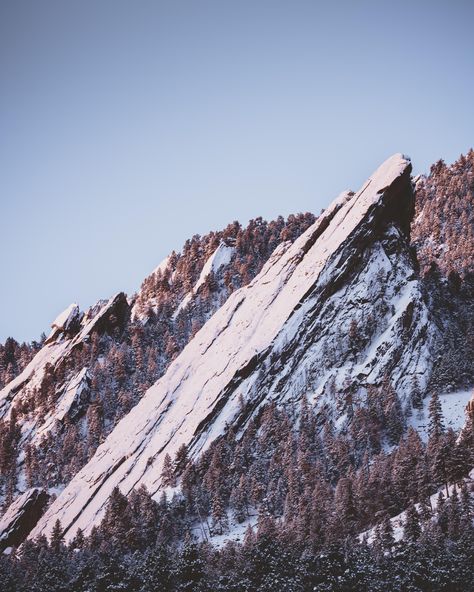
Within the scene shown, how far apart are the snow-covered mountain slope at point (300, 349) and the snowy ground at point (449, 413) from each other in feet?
15.1

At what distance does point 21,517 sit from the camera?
110688mm

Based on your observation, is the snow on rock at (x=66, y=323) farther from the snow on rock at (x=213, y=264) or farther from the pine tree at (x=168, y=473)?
the pine tree at (x=168, y=473)

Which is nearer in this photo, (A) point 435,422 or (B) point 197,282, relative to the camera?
(A) point 435,422

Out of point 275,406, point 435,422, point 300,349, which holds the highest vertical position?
point 300,349

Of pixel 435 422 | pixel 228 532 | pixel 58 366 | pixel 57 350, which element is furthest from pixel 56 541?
pixel 57 350

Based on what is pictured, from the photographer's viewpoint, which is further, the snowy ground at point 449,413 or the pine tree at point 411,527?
the snowy ground at point 449,413

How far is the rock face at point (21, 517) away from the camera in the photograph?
108 meters

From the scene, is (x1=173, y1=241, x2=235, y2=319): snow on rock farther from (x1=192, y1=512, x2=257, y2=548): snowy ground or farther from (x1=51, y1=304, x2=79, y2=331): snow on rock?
(x1=192, y1=512, x2=257, y2=548): snowy ground

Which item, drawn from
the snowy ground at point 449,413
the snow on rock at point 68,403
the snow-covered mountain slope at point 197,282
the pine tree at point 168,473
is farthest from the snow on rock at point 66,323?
the snowy ground at point 449,413

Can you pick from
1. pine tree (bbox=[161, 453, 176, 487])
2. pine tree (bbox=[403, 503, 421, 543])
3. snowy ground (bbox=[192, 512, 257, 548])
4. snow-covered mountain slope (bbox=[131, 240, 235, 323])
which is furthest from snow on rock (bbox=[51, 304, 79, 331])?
pine tree (bbox=[403, 503, 421, 543])

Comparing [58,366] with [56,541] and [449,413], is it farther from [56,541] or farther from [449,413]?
[449,413]

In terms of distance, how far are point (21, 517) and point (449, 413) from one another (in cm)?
7808

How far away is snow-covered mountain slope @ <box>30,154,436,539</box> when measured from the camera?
109 metres

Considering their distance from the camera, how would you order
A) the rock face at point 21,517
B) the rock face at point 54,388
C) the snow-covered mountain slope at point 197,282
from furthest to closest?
the snow-covered mountain slope at point 197,282 → the rock face at point 54,388 → the rock face at point 21,517
